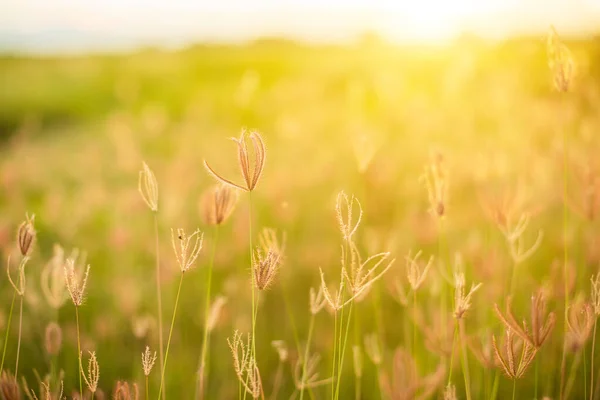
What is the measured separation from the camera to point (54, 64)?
11.3 m

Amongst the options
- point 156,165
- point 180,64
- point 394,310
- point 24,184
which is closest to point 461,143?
point 394,310

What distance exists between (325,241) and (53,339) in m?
2.05

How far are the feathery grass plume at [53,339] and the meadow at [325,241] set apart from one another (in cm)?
2

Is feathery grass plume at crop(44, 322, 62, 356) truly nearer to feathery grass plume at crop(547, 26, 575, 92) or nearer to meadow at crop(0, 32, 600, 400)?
meadow at crop(0, 32, 600, 400)

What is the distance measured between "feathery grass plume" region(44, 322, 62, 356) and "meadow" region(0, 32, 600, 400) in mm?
17

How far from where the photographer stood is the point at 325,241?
3420mm

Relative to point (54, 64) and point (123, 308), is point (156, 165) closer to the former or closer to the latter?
point (123, 308)

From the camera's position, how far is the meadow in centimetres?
129

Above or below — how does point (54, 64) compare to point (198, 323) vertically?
above

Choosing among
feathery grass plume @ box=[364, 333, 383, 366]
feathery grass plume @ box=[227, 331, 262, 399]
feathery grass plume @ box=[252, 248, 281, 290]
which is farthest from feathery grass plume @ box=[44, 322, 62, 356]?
feathery grass plume @ box=[364, 333, 383, 366]

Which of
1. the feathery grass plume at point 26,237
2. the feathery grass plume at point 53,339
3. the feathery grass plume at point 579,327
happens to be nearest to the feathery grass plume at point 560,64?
the feathery grass plume at point 579,327

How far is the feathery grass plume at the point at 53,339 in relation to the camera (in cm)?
141

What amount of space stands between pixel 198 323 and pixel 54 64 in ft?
33.5

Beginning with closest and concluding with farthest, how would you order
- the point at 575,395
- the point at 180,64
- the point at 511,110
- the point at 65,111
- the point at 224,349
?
the point at 575,395
the point at 224,349
the point at 511,110
the point at 65,111
the point at 180,64
